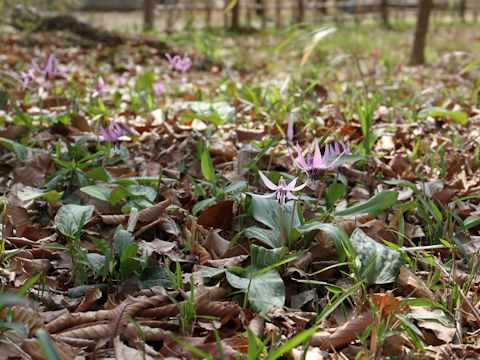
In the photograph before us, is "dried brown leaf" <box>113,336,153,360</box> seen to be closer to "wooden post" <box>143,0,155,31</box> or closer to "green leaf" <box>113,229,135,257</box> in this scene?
"green leaf" <box>113,229,135,257</box>

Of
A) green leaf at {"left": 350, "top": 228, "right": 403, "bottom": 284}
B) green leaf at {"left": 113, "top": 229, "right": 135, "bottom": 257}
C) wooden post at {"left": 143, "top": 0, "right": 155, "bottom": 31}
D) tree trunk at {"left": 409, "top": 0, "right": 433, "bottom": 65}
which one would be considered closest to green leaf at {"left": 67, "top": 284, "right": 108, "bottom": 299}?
green leaf at {"left": 113, "top": 229, "right": 135, "bottom": 257}

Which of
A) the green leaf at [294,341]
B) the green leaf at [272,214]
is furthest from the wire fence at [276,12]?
the green leaf at [294,341]

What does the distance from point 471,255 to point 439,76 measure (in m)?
4.87

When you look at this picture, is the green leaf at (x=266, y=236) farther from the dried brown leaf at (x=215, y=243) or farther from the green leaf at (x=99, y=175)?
the green leaf at (x=99, y=175)

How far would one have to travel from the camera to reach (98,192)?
1723mm

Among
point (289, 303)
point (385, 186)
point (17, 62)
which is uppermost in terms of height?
point (17, 62)

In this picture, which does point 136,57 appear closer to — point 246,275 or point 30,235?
point 30,235

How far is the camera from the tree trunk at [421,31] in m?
6.08

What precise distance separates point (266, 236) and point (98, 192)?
66cm

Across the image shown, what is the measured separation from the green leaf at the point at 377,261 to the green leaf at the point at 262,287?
0.24 meters

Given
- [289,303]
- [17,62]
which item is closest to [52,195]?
[289,303]

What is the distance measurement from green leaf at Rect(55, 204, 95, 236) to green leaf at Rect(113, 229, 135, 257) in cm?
15

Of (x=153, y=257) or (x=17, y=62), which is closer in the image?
(x=153, y=257)

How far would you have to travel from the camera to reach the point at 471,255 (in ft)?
5.20
